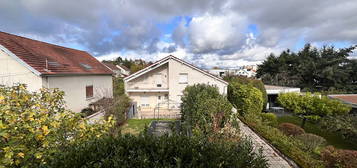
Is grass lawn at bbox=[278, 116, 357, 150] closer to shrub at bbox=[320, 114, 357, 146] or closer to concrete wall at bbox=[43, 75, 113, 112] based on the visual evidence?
shrub at bbox=[320, 114, 357, 146]

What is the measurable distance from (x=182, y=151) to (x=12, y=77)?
13.8 metres

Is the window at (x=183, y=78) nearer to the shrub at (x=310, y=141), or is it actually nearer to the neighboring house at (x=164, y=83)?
the neighboring house at (x=164, y=83)

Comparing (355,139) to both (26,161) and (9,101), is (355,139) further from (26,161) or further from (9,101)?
(9,101)

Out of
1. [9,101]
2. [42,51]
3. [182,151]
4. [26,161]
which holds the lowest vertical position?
[26,161]

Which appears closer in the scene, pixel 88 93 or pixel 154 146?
pixel 154 146

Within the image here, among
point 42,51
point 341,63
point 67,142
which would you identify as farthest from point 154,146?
point 341,63

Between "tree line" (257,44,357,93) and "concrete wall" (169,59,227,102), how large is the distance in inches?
901

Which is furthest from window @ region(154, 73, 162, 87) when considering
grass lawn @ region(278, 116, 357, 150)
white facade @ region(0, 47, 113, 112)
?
grass lawn @ region(278, 116, 357, 150)

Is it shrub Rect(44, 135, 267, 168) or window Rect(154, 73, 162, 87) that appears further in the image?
window Rect(154, 73, 162, 87)

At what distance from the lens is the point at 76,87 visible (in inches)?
496

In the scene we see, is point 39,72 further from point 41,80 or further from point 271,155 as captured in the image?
point 271,155

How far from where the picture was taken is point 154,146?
2260 millimetres

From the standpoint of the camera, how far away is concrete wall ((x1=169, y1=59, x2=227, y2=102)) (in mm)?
17891

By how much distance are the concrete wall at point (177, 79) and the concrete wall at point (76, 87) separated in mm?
7676
